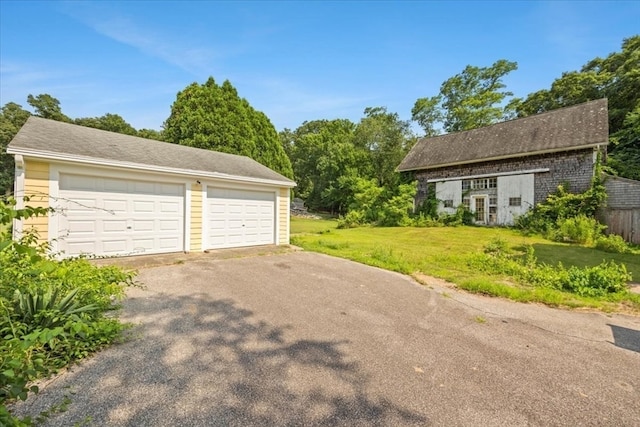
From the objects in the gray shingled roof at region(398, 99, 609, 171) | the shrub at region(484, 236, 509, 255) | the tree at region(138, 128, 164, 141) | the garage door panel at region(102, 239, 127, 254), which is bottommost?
the shrub at region(484, 236, 509, 255)

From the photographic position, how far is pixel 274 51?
32.7 feet

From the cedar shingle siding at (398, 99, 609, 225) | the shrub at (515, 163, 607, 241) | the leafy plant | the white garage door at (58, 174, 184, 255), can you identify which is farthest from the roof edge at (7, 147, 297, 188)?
the cedar shingle siding at (398, 99, 609, 225)

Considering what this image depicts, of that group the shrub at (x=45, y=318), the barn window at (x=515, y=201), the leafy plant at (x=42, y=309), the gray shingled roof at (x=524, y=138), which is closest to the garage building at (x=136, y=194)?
the shrub at (x=45, y=318)

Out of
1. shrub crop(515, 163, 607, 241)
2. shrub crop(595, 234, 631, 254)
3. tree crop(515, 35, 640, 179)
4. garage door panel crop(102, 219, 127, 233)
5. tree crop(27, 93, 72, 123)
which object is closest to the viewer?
garage door panel crop(102, 219, 127, 233)

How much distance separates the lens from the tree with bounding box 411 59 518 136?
90.5 feet

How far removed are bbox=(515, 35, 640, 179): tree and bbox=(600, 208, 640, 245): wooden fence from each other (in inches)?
228

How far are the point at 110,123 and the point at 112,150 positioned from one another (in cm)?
3887

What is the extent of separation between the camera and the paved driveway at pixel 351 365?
211 centimetres

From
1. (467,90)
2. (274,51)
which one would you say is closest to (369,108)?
(467,90)

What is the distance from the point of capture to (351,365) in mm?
2777

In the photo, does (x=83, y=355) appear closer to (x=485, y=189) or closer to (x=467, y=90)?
(x=485, y=189)

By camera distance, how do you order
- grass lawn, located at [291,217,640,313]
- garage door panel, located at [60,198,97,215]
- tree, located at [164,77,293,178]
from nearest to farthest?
grass lawn, located at [291,217,640,313] → garage door panel, located at [60,198,97,215] → tree, located at [164,77,293,178]

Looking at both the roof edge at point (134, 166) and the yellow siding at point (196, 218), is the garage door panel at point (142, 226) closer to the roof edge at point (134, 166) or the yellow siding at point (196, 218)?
the yellow siding at point (196, 218)

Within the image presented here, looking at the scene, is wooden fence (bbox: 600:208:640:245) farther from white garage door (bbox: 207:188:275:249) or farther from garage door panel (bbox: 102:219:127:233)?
garage door panel (bbox: 102:219:127:233)
